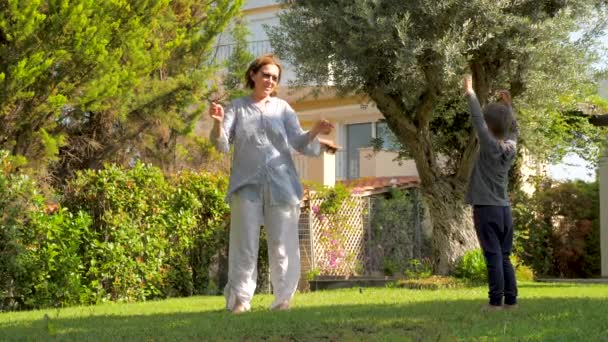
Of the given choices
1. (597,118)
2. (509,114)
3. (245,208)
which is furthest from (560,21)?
(597,118)

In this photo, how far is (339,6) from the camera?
11.9m

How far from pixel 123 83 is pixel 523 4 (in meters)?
8.29

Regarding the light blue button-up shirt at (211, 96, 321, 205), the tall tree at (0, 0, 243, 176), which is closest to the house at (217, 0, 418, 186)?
the tall tree at (0, 0, 243, 176)

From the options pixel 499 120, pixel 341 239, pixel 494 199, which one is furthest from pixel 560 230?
pixel 494 199

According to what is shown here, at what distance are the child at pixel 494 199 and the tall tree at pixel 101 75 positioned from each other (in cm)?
971

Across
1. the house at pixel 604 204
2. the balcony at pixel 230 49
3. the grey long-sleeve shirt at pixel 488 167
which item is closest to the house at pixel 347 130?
the balcony at pixel 230 49

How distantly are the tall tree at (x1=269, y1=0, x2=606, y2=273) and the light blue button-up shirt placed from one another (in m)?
3.65

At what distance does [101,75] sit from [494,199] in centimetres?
1100

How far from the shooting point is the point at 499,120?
25.1 ft

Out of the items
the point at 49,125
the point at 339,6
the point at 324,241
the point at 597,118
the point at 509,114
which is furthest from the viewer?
the point at 597,118

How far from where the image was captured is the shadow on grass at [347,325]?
586 centimetres

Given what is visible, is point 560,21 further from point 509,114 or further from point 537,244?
point 537,244

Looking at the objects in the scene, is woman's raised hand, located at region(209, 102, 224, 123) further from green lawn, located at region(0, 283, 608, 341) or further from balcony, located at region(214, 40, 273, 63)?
balcony, located at region(214, 40, 273, 63)

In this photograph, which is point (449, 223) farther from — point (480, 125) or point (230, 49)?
point (230, 49)
